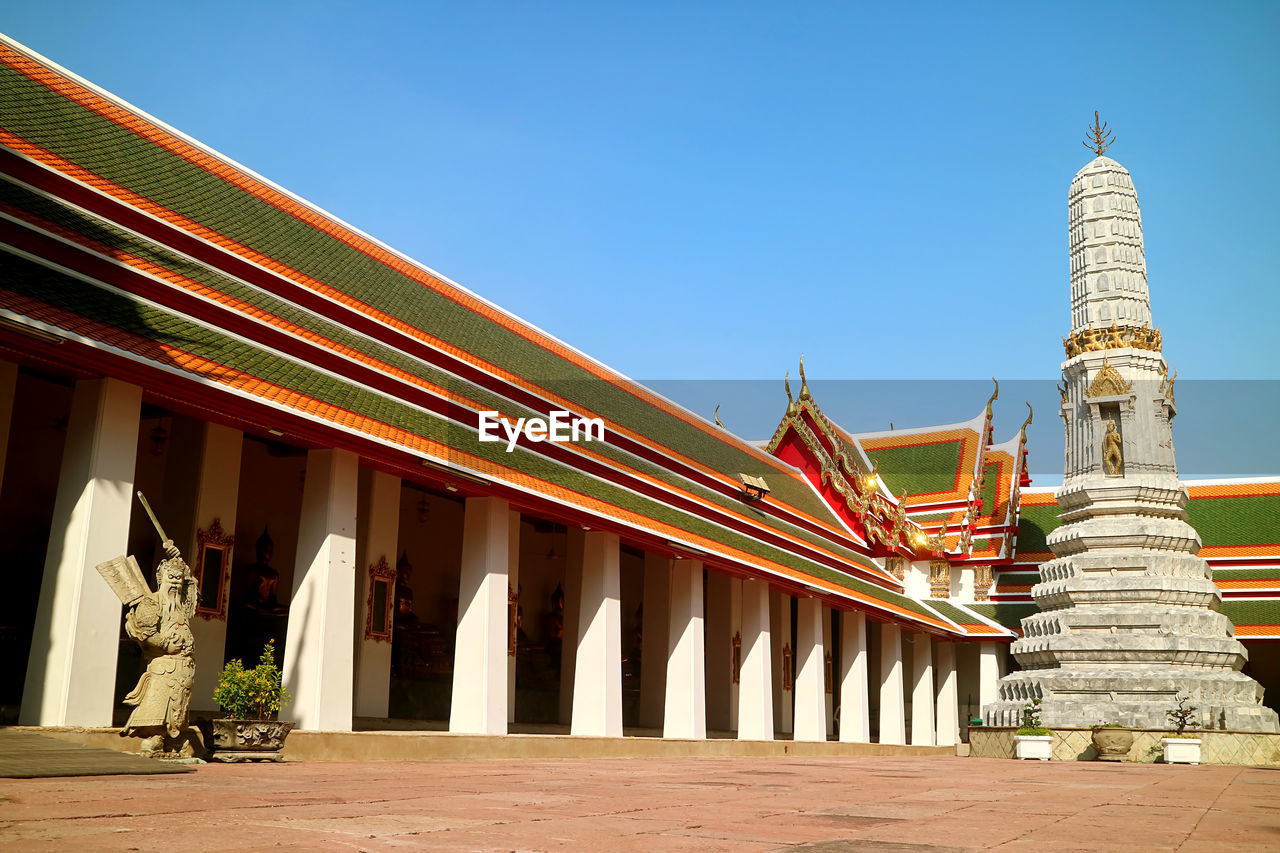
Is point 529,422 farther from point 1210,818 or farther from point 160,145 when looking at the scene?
point 1210,818

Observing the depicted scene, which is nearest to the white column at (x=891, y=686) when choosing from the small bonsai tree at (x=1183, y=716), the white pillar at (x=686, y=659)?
the small bonsai tree at (x=1183, y=716)

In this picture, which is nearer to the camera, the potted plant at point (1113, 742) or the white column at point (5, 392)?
the white column at point (5, 392)

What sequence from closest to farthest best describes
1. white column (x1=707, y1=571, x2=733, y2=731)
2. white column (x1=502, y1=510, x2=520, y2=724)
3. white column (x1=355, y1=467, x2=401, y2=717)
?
white column (x1=355, y1=467, x2=401, y2=717) < white column (x1=502, y1=510, x2=520, y2=724) < white column (x1=707, y1=571, x2=733, y2=731)

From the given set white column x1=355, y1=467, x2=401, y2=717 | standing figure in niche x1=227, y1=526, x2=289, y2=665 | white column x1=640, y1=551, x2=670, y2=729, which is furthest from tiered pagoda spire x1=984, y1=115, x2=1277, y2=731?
standing figure in niche x1=227, y1=526, x2=289, y2=665

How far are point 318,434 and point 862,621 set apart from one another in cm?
1719

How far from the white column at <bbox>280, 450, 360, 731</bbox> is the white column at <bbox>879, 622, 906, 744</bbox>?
62.3 feet

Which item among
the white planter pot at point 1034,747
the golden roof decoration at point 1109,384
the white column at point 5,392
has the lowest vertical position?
the white planter pot at point 1034,747

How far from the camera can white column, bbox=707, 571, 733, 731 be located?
23.5 meters

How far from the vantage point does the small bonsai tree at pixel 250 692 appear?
1018cm

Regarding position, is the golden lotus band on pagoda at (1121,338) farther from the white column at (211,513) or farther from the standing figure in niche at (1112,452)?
the white column at (211,513)

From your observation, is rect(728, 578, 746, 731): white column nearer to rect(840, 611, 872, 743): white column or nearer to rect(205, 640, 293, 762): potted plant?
rect(840, 611, 872, 743): white column

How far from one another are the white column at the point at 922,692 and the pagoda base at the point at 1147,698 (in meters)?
5.57

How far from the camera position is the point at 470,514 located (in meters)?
14.7

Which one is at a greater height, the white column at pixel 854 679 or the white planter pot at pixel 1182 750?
the white column at pixel 854 679
